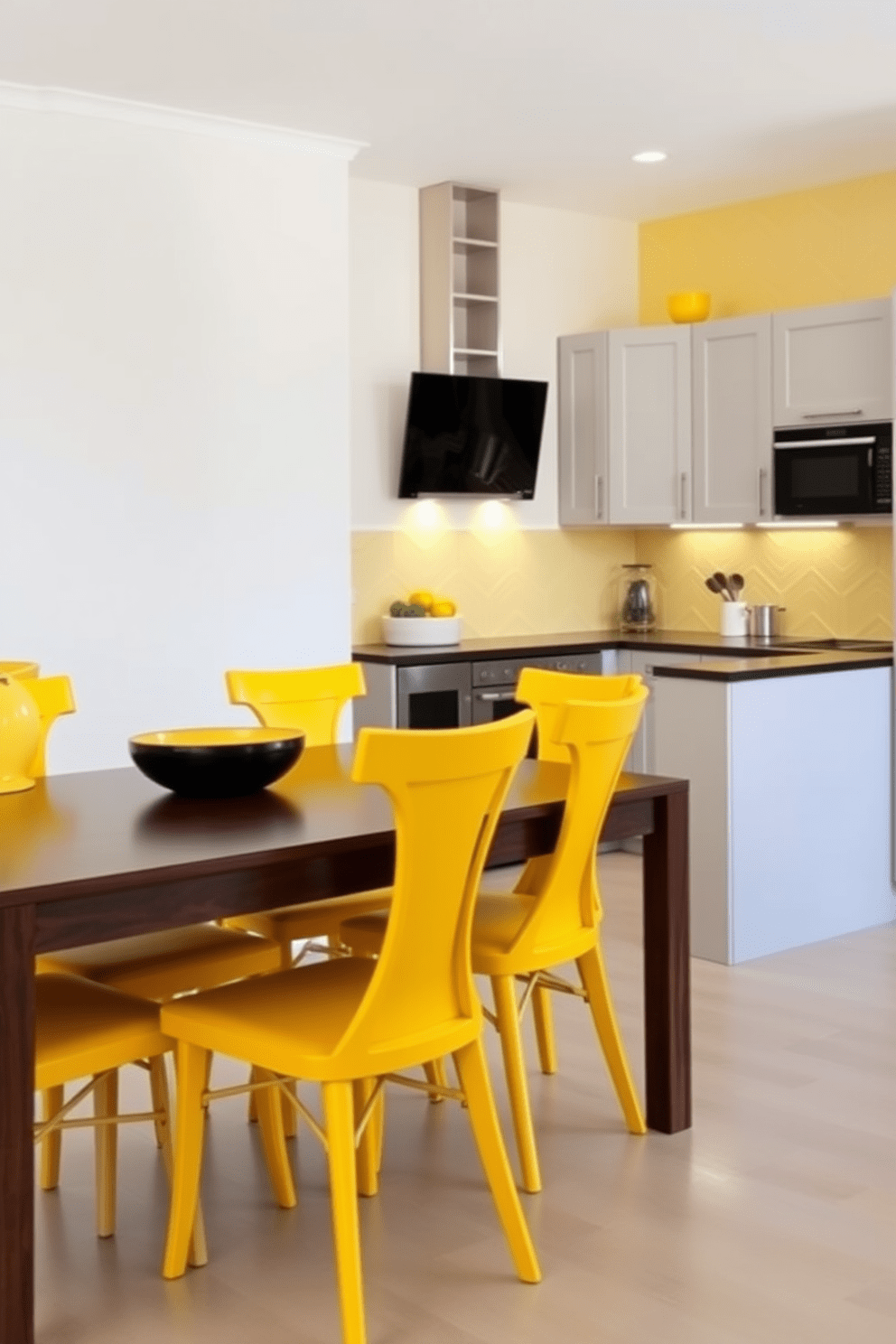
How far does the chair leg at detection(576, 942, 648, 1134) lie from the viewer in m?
3.42

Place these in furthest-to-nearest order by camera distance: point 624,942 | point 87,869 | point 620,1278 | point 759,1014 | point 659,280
A: 1. point 659,280
2. point 624,942
3. point 759,1014
4. point 620,1278
5. point 87,869

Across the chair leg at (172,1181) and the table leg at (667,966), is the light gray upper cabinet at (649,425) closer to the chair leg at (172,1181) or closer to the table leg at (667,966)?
Result: the table leg at (667,966)

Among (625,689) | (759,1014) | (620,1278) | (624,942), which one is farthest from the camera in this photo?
(624,942)

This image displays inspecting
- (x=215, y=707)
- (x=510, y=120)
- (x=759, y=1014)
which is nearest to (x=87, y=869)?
(x=759, y=1014)

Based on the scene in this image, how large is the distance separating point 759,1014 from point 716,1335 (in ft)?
6.12

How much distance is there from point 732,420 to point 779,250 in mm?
796

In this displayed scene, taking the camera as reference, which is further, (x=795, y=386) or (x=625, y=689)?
(x=795, y=386)

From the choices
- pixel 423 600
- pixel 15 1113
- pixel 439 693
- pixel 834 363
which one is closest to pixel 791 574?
pixel 834 363

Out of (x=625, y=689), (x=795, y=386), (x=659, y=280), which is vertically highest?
(x=659, y=280)

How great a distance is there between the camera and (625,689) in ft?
11.9

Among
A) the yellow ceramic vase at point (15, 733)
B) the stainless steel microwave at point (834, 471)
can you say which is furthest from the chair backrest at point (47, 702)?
the stainless steel microwave at point (834, 471)

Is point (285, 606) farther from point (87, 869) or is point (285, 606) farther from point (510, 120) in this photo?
point (87, 869)

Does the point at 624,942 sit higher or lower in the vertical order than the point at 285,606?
lower

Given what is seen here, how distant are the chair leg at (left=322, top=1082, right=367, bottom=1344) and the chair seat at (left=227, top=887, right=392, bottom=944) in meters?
0.91
